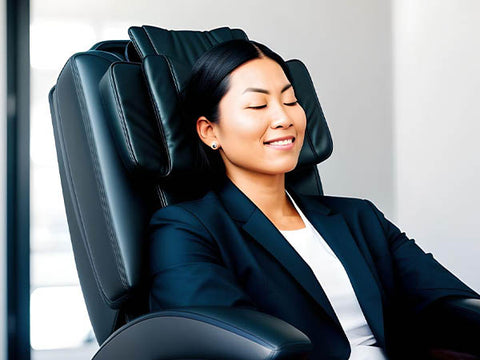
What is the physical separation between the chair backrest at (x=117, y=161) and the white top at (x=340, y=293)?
0.30 meters

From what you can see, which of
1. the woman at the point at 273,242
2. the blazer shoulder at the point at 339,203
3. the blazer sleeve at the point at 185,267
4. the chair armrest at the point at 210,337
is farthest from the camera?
the blazer shoulder at the point at 339,203

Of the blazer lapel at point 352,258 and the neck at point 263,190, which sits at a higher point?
the neck at point 263,190

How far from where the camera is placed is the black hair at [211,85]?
149 cm

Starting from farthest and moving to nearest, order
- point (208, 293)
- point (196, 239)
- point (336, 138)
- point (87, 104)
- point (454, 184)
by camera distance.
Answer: point (336, 138) → point (454, 184) → point (87, 104) → point (196, 239) → point (208, 293)

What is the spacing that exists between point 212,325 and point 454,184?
5.73ft

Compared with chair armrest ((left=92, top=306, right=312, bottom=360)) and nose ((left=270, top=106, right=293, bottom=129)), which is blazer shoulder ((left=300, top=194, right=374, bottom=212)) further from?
chair armrest ((left=92, top=306, right=312, bottom=360))

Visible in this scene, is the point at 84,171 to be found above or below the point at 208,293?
above

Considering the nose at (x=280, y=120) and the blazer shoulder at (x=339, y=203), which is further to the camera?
the blazer shoulder at (x=339, y=203)

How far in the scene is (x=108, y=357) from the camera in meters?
1.26

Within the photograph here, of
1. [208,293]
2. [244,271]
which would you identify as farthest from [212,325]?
[244,271]

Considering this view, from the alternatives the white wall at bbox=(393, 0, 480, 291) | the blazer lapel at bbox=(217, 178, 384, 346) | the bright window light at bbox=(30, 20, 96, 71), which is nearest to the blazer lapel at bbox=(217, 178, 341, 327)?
the blazer lapel at bbox=(217, 178, 384, 346)

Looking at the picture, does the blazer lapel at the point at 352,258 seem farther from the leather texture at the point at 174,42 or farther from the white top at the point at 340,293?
the leather texture at the point at 174,42

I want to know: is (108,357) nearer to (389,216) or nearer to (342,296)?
(342,296)

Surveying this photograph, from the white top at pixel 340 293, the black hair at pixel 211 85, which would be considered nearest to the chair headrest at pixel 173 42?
the black hair at pixel 211 85
